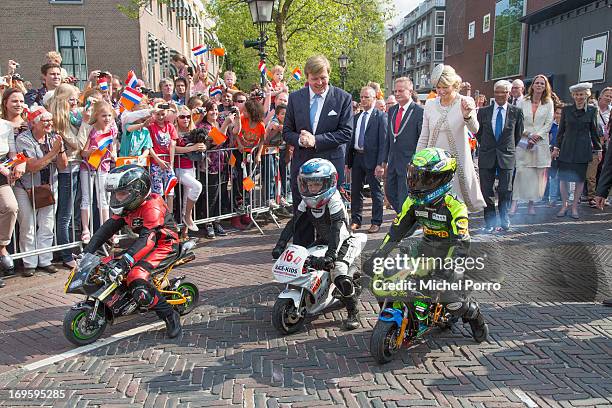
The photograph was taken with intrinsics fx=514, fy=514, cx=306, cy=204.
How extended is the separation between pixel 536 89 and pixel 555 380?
626 cm

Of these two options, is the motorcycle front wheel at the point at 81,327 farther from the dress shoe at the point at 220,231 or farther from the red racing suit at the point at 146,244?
the dress shoe at the point at 220,231

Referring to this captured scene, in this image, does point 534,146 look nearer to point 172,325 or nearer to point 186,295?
point 186,295

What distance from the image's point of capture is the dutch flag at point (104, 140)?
626 cm

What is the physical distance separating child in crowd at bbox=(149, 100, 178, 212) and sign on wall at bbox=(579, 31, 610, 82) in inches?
906

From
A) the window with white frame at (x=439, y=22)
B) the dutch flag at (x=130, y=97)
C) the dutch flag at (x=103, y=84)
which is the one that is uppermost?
the window with white frame at (x=439, y=22)

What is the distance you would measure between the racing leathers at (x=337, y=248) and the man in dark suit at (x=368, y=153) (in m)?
3.03

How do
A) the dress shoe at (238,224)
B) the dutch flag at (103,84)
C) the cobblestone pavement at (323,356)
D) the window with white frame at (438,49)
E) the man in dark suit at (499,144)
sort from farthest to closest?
the window with white frame at (438,49) → the dress shoe at (238,224) → the dutch flag at (103,84) → the man in dark suit at (499,144) → the cobblestone pavement at (323,356)

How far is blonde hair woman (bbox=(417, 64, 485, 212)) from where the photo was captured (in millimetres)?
6098

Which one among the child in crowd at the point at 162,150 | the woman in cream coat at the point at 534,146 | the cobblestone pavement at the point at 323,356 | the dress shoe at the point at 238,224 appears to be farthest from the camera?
the woman in cream coat at the point at 534,146

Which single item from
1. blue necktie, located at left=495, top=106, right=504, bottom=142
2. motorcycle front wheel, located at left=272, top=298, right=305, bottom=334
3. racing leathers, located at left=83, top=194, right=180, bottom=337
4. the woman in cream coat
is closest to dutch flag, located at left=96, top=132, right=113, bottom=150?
racing leathers, located at left=83, top=194, right=180, bottom=337

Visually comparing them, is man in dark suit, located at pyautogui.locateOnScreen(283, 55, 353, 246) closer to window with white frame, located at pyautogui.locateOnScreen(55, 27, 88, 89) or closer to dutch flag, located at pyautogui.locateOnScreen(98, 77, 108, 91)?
dutch flag, located at pyautogui.locateOnScreen(98, 77, 108, 91)

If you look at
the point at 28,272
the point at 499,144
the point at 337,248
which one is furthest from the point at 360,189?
the point at 28,272

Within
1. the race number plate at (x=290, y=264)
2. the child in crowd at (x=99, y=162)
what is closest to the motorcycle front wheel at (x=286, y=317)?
the race number plate at (x=290, y=264)

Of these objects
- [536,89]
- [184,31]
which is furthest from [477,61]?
[536,89]
